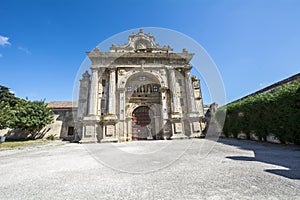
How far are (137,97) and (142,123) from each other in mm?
3315

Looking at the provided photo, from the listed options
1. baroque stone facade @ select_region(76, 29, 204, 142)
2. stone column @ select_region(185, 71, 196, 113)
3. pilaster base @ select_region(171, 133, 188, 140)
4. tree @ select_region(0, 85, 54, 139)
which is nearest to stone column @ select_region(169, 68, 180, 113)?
baroque stone facade @ select_region(76, 29, 204, 142)

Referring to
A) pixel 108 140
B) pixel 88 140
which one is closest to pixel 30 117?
pixel 88 140

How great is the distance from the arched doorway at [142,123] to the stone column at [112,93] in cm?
292

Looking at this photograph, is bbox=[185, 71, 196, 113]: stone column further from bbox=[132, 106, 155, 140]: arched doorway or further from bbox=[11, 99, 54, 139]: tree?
bbox=[11, 99, 54, 139]: tree

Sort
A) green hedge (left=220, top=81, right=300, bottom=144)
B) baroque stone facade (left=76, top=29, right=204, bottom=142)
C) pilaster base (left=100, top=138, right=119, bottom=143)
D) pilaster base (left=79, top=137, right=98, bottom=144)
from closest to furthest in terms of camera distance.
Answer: green hedge (left=220, top=81, right=300, bottom=144) < pilaster base (left=79, top=137, right=98, bottom=144) < pilaster base (left=100, top=138, right=119, bottom=143) < baroque stone facade (left=76, top=29, right=204, bottom=142)

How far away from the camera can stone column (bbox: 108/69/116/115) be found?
536 inches

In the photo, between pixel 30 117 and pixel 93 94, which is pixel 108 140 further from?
pixel 30 117

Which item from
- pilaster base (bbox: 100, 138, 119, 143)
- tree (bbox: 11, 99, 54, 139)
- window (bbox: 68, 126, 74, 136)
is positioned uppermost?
tree (bbox: 11, 99, 54, 139)

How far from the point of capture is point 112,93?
14.3 meters

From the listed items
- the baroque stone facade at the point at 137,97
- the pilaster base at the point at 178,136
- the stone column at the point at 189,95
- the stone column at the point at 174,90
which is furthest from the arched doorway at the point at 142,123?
the stone column at the point at 189,95

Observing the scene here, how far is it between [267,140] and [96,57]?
18.0 meters

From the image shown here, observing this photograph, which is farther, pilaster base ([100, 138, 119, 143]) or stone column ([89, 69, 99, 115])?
stone column ([89, 69, 99, 115])

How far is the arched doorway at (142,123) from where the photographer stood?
49.1 feet

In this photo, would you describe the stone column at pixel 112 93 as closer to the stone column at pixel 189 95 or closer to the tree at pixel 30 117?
the stone column at pixel 189 95
